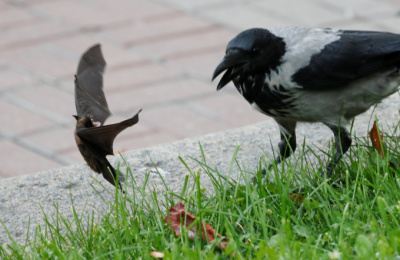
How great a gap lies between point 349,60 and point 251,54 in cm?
40

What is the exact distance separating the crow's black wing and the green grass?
315mm

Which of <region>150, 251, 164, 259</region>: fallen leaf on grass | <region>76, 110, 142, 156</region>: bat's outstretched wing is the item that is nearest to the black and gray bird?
<region>76, 110, 142, 156</region>: bat's outstretched wing

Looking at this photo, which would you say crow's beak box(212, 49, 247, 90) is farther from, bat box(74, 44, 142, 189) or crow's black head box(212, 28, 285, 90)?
bat box(74, 44, 142, 189)

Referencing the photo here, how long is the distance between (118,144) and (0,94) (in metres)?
0.98

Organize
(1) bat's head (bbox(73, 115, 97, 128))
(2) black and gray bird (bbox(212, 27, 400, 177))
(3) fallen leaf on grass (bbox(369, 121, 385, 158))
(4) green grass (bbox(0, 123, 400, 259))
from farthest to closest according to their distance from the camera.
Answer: (3) fallen leaf on grass (bbox(369, 121, 385, 158)), (2) black and gray bird (bbox(212, 27, 400, 177)), (1) bat's head (bbox(73, 115, 97, 128)), (4) green grass (bbox(0, 123, 400, 259))

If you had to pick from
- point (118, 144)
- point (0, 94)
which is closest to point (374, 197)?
point (118, 144)

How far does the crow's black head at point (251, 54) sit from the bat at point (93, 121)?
456 mm

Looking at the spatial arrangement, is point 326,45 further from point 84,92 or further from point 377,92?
point 84,92

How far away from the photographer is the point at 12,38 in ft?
18.7

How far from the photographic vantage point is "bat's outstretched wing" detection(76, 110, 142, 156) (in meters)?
2.79

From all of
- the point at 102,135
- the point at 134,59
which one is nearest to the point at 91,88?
the point at 102,135

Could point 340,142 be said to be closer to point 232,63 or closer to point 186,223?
point 232,63

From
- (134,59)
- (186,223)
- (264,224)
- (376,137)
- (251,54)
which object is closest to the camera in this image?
(264,224)

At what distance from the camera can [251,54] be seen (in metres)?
2.99
